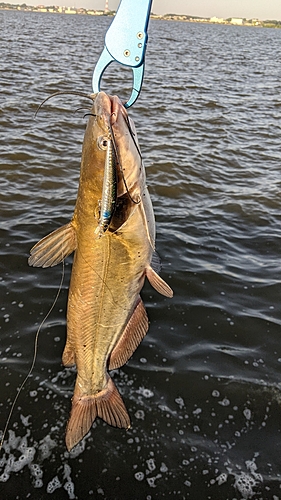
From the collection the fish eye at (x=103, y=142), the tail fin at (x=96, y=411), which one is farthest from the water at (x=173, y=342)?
the fish eye at (x=103, y=142)

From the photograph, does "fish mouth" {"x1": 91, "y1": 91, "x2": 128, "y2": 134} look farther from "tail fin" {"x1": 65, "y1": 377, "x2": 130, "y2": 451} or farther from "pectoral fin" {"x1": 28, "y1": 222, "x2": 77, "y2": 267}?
"tail fin" {"x1": 65, "y1": 377, "x2": 130, "y2": 451}

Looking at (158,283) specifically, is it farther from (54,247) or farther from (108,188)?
(108,188)

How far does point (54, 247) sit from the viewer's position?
2523 mm

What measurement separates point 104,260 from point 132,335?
73 cm

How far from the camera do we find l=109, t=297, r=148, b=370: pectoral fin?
297 cm

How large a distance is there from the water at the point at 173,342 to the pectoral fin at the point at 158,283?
1.97m

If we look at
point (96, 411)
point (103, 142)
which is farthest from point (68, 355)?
point (103, 142)

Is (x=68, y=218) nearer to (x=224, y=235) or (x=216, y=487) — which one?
(x=224, y=235)

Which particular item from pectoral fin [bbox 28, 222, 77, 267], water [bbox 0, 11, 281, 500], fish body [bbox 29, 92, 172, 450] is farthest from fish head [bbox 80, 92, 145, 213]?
water [bbox 0, 11, 281, 500]

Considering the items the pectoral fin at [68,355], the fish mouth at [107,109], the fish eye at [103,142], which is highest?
the fish mouth at [107,109]

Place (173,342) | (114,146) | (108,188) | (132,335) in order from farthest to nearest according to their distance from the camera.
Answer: (173,342) < (132,335) < (114,146) < (108,188)

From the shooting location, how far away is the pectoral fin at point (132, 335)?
9.75 ft

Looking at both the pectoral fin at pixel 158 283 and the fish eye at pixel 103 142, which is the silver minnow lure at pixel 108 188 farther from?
the pectoral fin at pixel 158 283

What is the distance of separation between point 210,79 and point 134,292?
69.6 feet
